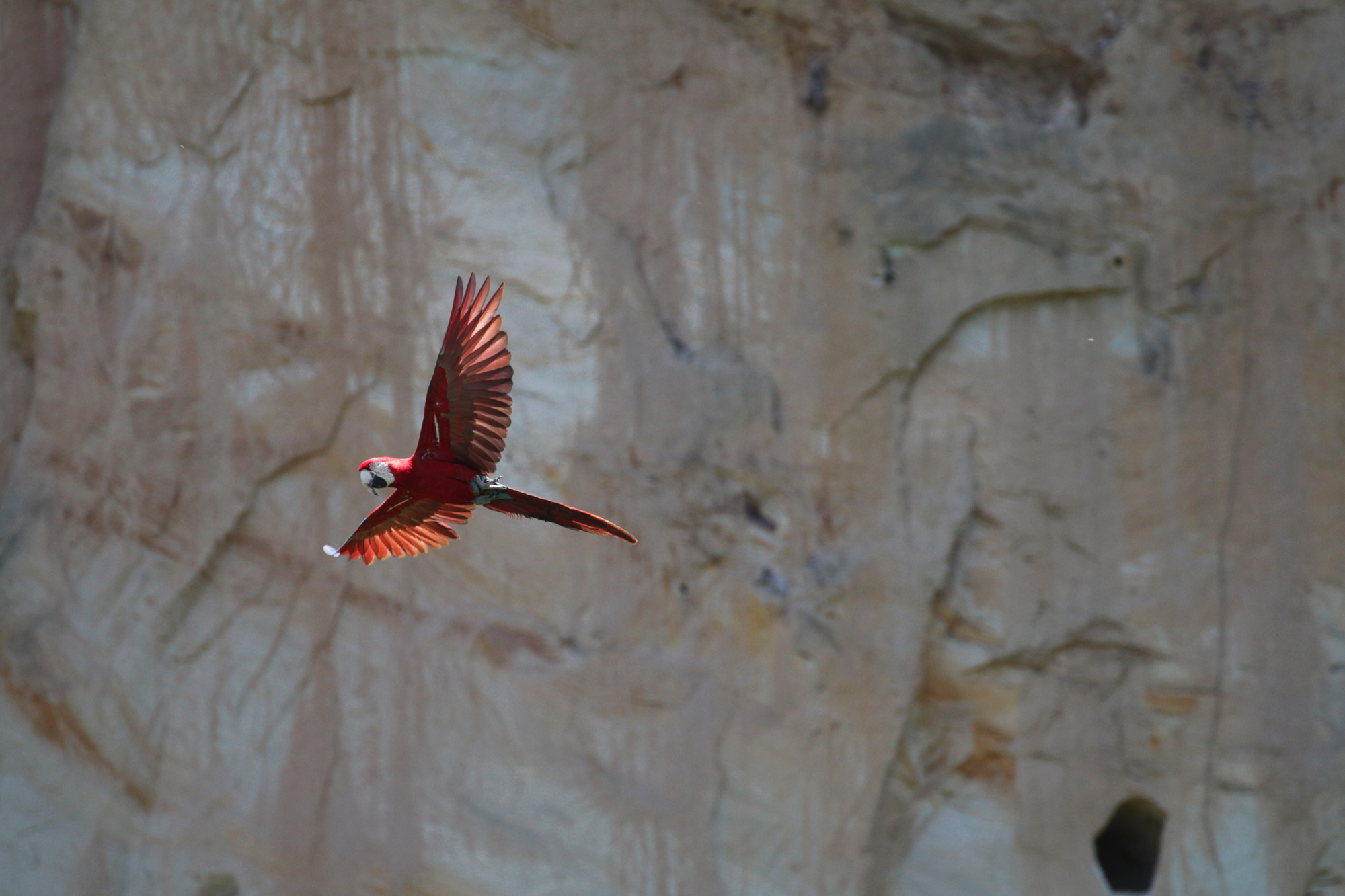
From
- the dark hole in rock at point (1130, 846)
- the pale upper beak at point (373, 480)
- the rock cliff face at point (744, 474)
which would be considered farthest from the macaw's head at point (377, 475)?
the dark hole in rock at point (1130, 846)

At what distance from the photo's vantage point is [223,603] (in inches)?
109

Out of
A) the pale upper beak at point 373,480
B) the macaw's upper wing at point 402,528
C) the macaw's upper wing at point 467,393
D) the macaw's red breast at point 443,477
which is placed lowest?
the macaw's upper wing at point 402,528

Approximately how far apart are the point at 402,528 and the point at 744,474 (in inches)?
40.2

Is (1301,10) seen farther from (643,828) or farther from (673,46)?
(643,828)

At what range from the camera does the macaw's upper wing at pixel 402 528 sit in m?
1.71

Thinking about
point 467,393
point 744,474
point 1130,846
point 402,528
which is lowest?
point 1130,846

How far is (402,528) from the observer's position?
5.91ft

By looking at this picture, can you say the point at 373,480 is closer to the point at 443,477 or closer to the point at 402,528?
the point at 443,477

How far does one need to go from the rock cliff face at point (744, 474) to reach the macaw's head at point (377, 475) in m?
1.08

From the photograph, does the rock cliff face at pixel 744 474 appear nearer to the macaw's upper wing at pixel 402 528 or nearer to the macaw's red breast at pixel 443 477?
the macaw's upper wing at pixel 402 528

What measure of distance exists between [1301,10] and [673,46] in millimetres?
1231

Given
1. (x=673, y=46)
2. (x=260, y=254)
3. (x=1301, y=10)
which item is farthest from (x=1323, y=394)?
(x=260, y=254)

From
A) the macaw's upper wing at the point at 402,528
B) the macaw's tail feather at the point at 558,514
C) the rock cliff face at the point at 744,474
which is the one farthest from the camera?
the rock cliff face at the point at 744,474

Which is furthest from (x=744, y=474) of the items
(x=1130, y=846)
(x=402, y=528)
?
(x=1130, y=846)
